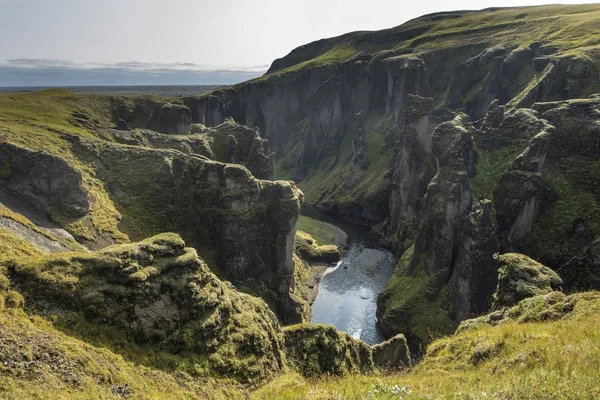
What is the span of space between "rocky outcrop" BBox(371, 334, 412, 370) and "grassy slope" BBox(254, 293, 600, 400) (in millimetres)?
11894

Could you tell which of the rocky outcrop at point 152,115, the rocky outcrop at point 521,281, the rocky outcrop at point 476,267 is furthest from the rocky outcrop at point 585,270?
the rocky outcrop at point 152,115

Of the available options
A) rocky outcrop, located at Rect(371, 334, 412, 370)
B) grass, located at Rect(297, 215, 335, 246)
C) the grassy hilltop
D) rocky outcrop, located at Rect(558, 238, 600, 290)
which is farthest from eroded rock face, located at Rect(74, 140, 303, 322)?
grass, located at Rect(297, 215, 335, 246)

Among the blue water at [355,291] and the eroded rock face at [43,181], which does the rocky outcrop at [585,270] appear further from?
the eroded rock face at [43,181]

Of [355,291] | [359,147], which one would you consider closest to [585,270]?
[355,291]

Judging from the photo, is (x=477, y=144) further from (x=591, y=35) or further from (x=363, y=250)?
(x=591, y=35)

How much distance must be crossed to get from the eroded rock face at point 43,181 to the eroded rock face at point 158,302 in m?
32.4

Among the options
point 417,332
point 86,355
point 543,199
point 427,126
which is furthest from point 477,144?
point 86,355

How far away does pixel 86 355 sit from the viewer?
18375 millimetres

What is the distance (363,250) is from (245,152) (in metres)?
36.4

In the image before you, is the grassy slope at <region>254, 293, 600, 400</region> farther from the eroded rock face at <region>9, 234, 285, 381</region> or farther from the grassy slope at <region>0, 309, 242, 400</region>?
the grassy slope at <region>0, 309, 242, 400</region>

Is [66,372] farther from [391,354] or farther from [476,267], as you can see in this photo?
[476,267]

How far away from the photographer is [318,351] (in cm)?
3050

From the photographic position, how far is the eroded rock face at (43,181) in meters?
53.5

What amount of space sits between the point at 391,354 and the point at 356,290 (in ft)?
139
